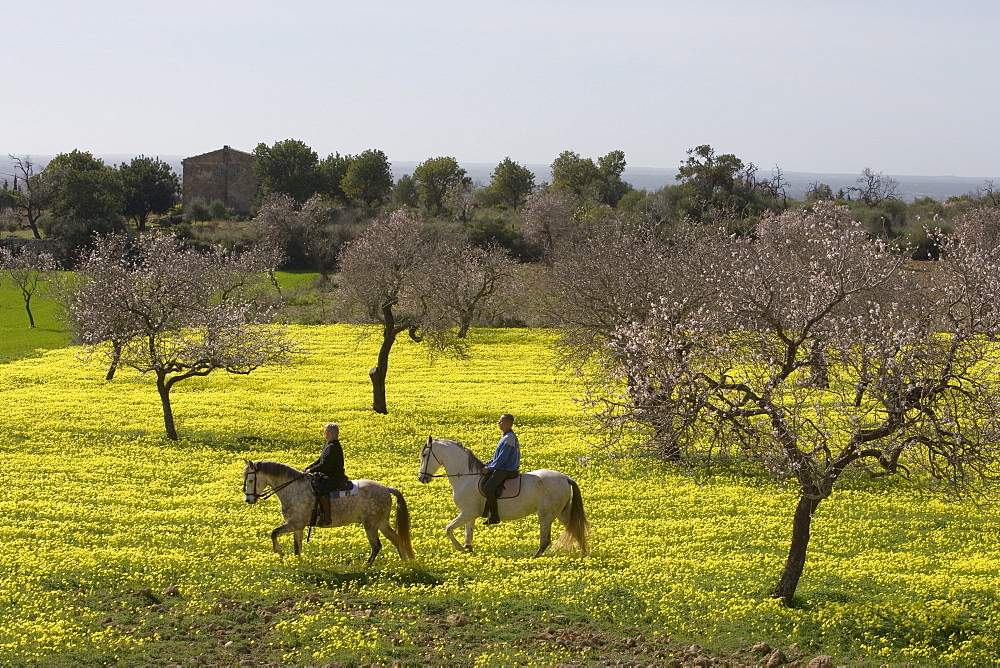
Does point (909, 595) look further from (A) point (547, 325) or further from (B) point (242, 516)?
(A) point (547, 325)

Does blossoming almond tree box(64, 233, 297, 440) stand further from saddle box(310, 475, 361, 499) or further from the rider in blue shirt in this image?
the rider in blue shirt

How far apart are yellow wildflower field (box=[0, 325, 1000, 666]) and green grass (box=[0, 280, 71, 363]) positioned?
26.6 meters

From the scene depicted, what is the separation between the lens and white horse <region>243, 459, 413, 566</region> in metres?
20.5

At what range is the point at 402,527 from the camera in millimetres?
20656

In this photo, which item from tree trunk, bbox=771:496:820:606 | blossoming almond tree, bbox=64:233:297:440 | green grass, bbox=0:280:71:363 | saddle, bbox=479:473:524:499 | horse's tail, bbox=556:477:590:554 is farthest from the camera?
green grass, bbox=0:280:71:363

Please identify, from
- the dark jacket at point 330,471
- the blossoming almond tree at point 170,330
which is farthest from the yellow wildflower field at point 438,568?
the blossoming almond tree at point 170,330

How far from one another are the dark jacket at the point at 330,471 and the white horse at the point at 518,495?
73.5 inches

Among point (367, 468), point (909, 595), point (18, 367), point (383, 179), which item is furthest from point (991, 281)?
point (383, 179)

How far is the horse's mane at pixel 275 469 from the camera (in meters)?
20.5

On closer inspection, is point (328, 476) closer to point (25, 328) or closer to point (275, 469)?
point (275, 469)

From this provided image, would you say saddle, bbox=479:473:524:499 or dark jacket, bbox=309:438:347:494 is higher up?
dark jacket, bbox=309:438:347:494

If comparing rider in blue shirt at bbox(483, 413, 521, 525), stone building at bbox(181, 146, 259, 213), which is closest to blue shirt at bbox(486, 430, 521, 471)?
rider in blue shirt at bbox(483, 413, 521, 525)

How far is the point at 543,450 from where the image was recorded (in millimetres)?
33594

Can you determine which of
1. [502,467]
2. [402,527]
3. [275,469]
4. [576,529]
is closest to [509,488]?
[502,467]
